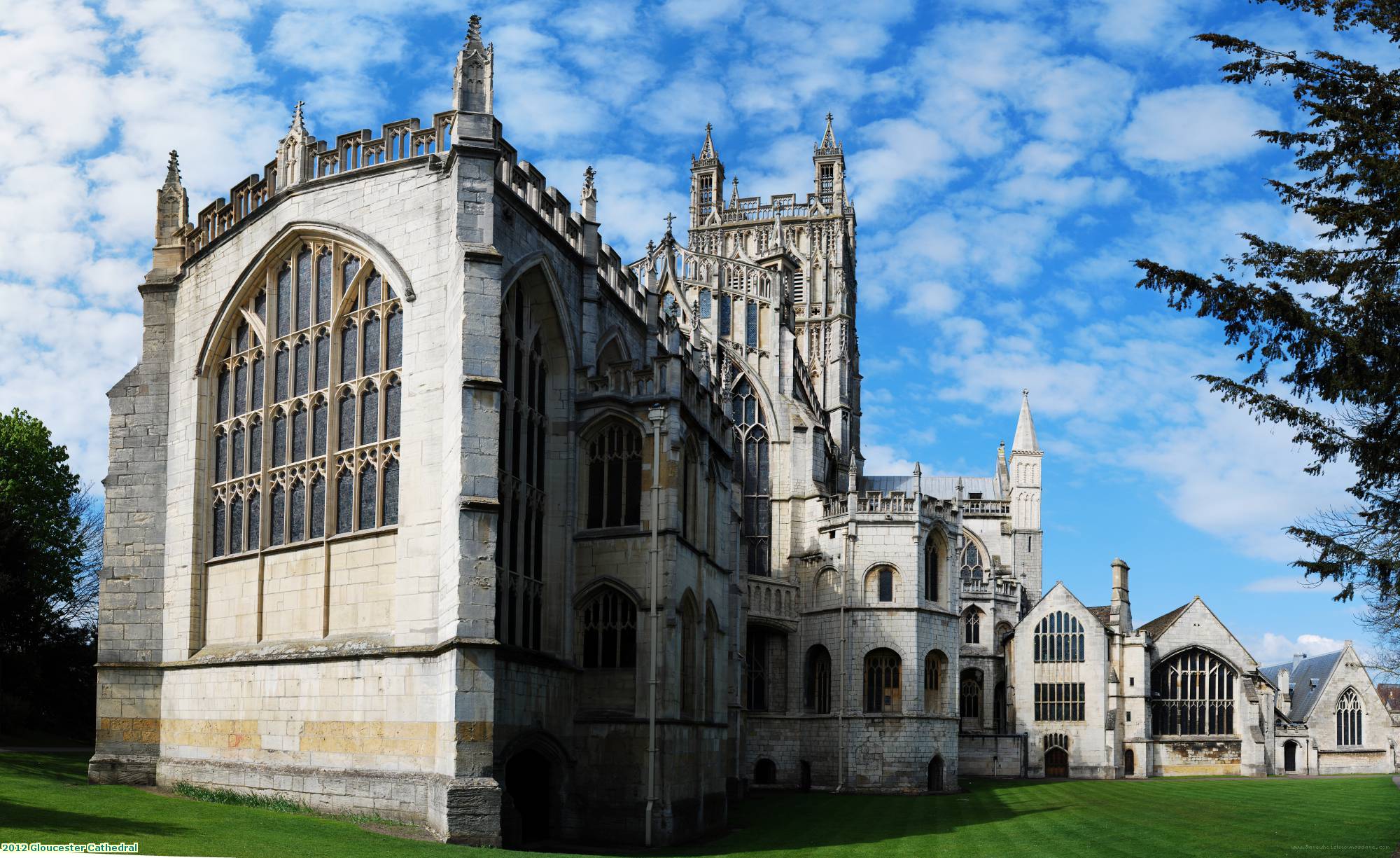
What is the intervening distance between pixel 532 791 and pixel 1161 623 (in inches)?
2258

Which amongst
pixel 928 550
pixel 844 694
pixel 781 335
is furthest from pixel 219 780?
pixel 781 335

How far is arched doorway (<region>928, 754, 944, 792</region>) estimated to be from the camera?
52.7 meters

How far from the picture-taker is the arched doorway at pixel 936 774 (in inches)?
2073

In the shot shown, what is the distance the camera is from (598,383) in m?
31.6

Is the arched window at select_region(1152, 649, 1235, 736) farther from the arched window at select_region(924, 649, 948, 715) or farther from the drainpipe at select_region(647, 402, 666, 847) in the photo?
the drainpipe at select_region(647, 402, 666, 847)

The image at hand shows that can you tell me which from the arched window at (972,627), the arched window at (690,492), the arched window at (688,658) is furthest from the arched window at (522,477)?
the arched window at (972,627)

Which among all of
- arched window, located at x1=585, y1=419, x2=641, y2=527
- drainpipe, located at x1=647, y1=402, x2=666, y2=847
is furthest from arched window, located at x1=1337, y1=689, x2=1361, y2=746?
arched window, located at x1=585, y1=419, x2=641, y2=527

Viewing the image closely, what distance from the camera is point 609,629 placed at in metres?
30.6

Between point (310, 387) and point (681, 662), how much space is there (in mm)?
11061

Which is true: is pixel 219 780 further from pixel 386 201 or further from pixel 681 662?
pixel 386 201

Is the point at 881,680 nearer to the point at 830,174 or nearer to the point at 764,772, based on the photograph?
the point at 764,772

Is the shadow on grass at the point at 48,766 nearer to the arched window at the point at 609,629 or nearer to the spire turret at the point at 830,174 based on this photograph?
the arched window at the point at 609,629

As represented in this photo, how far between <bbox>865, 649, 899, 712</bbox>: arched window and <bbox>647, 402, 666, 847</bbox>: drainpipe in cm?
2532

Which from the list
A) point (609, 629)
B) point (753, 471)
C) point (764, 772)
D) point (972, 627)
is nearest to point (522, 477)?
point (609, 629)
